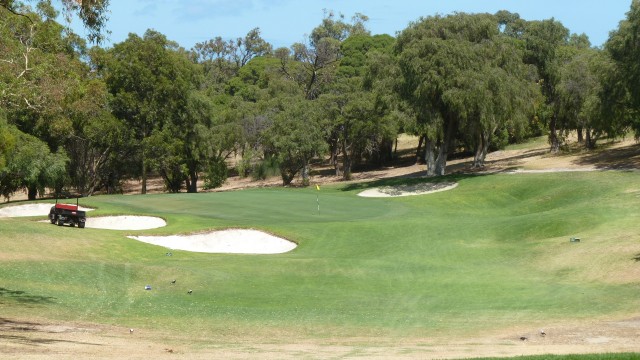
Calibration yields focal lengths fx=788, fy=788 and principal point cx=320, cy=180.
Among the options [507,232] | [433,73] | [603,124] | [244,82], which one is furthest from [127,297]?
[244,82]

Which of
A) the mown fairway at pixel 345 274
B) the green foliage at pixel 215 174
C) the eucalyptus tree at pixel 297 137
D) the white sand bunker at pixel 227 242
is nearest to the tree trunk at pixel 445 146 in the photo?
the eucalyptus tree at pixel 297 137

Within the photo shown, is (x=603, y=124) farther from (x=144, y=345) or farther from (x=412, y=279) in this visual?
(x=144, y=345)

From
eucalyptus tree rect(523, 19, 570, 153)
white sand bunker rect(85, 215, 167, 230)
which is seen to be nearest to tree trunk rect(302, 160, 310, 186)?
eucalyptus tree rect(523, 19, 570, 153)

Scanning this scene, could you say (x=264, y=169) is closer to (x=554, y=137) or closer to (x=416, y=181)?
(x=416, y=181)

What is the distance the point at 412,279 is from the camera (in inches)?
1143

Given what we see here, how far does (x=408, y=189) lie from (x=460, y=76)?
997cm

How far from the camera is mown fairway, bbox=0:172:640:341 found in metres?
21.8

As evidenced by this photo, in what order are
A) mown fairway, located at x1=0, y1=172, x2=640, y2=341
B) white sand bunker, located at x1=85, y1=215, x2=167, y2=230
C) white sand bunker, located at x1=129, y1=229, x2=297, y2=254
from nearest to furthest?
1. mown fairway, located at x1=0, y1=172, x2=640, y2=341
2. white sand bunker, located at x1=129, y1=229, x2=297, y2=254
3. white sand bunker, located at x1=85, y1=215, x2=167, y2=230

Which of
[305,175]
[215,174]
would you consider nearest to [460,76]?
[305,175]

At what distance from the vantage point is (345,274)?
29500mm

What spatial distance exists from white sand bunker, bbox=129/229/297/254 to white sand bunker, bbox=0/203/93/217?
53.5ft

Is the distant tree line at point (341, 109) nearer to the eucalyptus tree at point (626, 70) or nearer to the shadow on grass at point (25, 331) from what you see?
the eucalyptus tree at point (626, 70)

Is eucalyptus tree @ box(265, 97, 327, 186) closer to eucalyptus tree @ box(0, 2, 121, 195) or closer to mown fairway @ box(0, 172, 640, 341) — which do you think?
eucalyptus tree @ box(0, 2, 121, 195)

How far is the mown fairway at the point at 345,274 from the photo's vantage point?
21844mm
